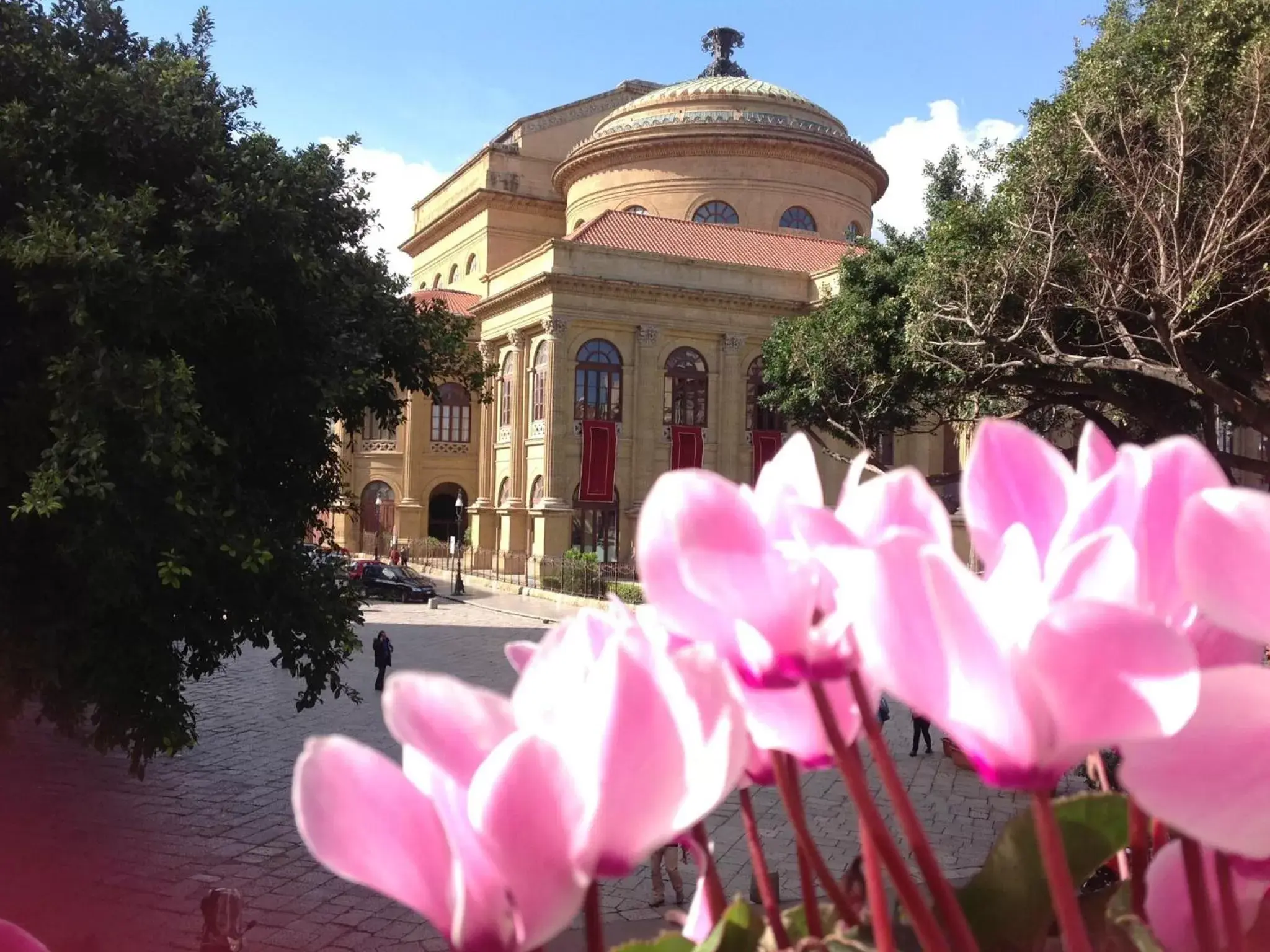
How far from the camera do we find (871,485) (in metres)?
0.72

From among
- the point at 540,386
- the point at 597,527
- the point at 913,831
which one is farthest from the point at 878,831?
the point at 540,386

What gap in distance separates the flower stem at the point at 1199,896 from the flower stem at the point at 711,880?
31 cm

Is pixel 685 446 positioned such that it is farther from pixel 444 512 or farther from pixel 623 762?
pixel 623 762

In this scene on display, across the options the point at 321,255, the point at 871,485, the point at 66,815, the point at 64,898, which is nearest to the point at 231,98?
the point at 321,255

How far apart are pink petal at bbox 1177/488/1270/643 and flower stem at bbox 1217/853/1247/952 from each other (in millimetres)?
196

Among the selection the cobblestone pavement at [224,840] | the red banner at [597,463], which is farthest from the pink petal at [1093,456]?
the red banner at [597,463]

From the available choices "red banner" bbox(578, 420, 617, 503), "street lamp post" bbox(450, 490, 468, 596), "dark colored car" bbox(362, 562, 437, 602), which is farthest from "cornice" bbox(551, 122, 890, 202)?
"dark colored car" bbox(362, 562, 437, 602)

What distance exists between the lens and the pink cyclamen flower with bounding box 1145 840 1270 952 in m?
0.69

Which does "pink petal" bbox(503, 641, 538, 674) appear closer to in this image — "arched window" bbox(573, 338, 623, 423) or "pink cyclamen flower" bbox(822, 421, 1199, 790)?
"pink cyclamen flower" bbox(822, 421, 1199, 790)

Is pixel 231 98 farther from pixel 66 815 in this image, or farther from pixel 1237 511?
pixel 1237 511

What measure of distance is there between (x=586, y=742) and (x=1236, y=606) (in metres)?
0.39

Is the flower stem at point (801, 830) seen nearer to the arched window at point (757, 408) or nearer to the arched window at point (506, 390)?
the arched window at point (757, 408)

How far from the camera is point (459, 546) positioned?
115ft

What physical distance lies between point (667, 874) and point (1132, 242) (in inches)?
329
